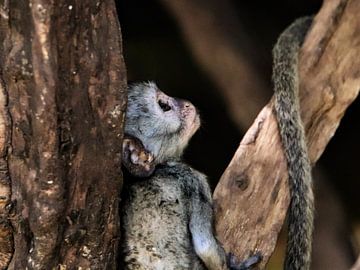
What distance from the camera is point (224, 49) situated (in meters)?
A: 3.12

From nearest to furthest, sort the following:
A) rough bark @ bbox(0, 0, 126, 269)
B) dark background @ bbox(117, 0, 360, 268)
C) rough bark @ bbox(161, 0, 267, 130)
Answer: rough bark @ bbox(0, 0, 126, 269) < rough bark @ bbox(161, 0, 267, 130) < dark background @ bbox(117, 0, 360, 268)

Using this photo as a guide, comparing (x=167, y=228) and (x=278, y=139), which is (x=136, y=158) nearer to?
(x=167, y=228)

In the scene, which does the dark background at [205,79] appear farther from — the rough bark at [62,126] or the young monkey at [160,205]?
the rough bark at [62,126]

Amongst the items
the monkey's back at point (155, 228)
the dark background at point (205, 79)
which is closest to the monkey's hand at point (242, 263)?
the monkey's back at point (155, 228)

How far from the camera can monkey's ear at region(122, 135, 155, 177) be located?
189 cm

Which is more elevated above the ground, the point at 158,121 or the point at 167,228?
the point at 158,121

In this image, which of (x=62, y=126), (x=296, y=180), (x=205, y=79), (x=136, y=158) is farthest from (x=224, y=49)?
(x=62, y=126)

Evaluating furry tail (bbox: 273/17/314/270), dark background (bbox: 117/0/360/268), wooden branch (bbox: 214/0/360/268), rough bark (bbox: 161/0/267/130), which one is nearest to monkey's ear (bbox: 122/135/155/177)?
wooden branch (bbox: 214/0/360/268)

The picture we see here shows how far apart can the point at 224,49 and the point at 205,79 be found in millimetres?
787

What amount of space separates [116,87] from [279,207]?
2.42 feet

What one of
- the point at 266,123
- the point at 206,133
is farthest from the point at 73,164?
the point at 206,133

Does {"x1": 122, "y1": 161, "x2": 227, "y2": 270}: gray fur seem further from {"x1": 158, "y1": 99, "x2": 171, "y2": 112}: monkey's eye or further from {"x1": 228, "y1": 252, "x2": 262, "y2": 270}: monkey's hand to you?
{"x1": 158, "y1": 99, "x2": 171, "y2": 112}: monkey's eye

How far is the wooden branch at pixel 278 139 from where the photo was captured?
2.16 meters

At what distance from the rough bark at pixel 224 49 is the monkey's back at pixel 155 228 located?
1.18 m
